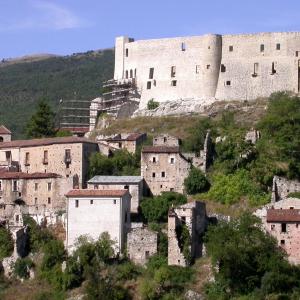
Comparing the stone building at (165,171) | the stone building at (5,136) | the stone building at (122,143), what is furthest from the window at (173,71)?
the stone building at (165,171)

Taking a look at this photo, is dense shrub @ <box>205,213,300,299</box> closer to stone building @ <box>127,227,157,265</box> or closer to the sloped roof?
stone building @ <box>127,227,157,265</box>

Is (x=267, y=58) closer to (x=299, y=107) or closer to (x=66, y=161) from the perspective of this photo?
(x=299, y=107)

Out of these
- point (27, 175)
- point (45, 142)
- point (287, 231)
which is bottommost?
point (287, 231)

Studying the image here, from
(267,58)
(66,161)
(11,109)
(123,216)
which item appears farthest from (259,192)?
(11,109)

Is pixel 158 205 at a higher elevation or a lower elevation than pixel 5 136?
lower

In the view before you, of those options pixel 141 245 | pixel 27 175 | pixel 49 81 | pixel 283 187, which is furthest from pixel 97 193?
pixel 49 81

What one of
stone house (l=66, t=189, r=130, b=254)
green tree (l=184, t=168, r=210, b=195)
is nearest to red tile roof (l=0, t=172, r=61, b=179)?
stone house (l=66, t=189, r=130, b=254)

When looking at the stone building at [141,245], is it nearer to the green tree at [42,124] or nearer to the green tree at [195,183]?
the green tree at [195,183]

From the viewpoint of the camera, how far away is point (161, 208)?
6562 centimetres

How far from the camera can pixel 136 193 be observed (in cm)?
6712

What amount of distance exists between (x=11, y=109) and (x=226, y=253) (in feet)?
234

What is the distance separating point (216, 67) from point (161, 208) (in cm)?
2095

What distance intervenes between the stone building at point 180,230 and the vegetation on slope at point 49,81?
44.0 m

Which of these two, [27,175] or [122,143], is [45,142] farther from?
[122,143]
